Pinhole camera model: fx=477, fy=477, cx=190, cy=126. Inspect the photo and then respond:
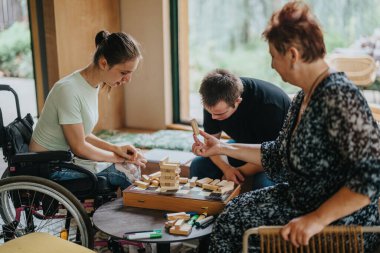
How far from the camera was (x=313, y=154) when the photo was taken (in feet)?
4.84

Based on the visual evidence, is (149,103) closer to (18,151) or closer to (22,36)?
(22,36)

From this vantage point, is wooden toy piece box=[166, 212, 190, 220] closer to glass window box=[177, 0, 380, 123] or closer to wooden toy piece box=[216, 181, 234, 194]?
wooden toy piece box=[216, 181, 234, 194]

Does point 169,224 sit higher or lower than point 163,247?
higher

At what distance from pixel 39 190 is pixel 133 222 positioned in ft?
1.34

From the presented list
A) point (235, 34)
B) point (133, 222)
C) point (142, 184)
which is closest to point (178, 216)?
point (133, 222)

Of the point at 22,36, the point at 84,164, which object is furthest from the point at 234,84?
the point at 22,36

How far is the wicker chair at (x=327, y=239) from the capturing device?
1.42 metres

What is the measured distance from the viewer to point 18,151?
7.23 feet

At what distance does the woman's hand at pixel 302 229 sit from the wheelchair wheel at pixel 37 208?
0.89m

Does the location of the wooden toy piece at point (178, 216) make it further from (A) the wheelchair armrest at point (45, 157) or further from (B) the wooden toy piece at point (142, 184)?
(A) the wheelchair armrest at point (45, 157)

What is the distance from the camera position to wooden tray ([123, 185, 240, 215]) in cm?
193

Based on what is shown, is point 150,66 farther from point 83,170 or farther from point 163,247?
point 163,247

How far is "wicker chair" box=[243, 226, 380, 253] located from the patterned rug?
1958 mm

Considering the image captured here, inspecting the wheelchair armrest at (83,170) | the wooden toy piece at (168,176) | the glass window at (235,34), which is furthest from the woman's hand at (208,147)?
the glass window at (235,34)
